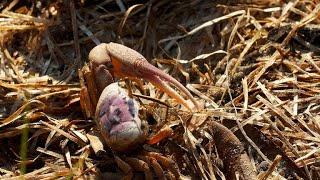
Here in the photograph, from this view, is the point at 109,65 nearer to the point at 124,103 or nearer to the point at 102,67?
the point at 102,67

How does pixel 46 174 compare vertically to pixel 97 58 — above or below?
below

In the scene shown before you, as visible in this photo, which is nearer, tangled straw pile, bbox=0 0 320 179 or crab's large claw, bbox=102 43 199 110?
crab's large claw, bbox=102 43 199 110

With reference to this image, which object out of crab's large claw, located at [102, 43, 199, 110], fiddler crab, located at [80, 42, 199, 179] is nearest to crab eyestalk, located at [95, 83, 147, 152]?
fiddler crab, located at [80, 42, 199, 179]

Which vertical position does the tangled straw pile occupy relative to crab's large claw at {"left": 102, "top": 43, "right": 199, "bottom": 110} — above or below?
below

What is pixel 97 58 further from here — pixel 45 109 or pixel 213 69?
pixel 213 69

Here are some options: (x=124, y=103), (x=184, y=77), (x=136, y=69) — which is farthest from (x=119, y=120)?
(x=184, y=77)

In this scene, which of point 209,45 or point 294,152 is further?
point 209,45

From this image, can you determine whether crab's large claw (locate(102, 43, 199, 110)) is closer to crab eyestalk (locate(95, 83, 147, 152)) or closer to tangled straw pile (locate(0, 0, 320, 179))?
crab eyestalk (locate(95, 83, 147, 152))

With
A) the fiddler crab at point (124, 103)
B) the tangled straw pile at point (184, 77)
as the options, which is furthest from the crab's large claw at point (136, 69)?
the tangled straw pile at point (184, 77)

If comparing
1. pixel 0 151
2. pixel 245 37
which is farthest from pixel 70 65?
pixel 245 37
